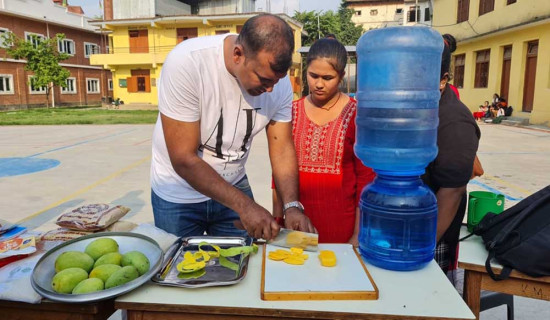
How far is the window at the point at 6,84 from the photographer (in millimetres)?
25922

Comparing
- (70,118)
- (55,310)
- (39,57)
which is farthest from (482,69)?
(39,57)

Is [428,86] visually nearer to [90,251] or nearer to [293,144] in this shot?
[293,144]

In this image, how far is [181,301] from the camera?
1478 millimetres

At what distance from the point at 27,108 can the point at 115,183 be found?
82.9 feet

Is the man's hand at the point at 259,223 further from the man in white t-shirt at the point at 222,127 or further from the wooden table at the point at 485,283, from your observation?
the wooden table at the point at 485,283

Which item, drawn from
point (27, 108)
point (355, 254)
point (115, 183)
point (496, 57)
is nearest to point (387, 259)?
point (355, 254)

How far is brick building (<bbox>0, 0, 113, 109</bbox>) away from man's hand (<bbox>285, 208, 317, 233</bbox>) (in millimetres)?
29136

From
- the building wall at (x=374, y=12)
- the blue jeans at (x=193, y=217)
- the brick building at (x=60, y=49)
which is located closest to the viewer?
the blue jeans at (x=193, y=217)

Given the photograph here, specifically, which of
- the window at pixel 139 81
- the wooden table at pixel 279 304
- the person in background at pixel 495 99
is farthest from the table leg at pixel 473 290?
the window at pixel 139 81

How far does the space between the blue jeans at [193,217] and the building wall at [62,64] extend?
2856 centimetres

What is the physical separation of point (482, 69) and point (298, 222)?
67.2 ft

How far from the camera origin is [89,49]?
34.3 metres

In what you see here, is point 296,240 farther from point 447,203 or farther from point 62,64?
point 62,64

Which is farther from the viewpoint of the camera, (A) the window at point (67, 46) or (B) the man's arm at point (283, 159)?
(A) the window at point (67, 46)
